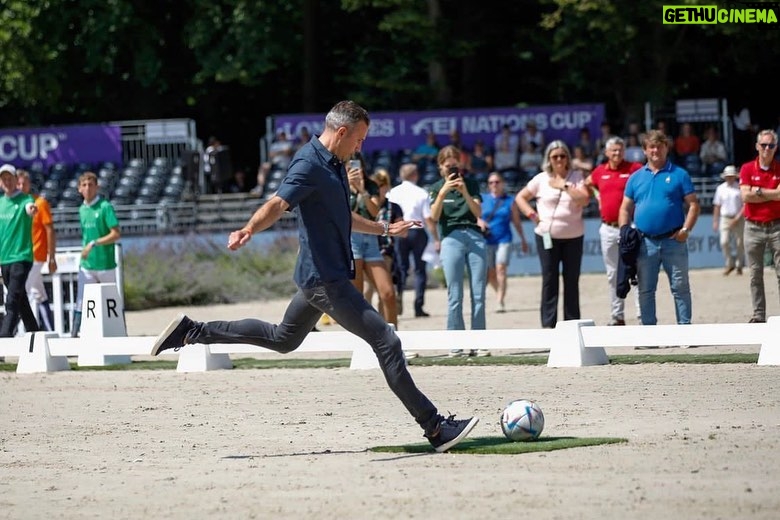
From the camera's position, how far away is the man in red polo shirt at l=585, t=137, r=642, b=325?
14.3 meters

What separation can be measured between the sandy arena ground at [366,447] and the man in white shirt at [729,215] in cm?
1035

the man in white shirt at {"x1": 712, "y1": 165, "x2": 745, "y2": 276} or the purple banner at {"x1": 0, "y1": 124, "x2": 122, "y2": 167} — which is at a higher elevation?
the purple banner at {"x1": 0, "y1": 124, "x2": 122, "y2": 167}

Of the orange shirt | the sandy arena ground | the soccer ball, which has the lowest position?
the sandy arena ground

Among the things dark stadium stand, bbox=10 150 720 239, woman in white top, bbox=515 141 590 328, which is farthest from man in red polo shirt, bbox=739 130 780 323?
dark stadium stand, bbox=10 150 720 239

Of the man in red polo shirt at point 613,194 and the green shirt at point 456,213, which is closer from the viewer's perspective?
the green shirt at point 456,213

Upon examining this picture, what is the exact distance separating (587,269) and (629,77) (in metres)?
9.21

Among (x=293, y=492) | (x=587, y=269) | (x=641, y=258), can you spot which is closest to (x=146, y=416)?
(x=293, y=492)

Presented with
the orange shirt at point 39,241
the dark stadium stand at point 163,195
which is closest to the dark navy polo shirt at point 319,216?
the orange shirt at point 39,241

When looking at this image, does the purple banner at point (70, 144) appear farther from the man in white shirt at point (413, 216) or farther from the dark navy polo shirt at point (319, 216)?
the dark navy polo shirt at point (319, 216)

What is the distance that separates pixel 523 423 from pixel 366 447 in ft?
3.05

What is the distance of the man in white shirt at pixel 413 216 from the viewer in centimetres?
1695

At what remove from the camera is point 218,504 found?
674cm

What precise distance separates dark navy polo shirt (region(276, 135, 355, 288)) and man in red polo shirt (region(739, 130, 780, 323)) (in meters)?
6.55

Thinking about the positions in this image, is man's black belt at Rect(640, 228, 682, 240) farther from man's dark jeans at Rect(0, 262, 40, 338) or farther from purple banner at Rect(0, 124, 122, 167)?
purple banner at Rect(0, 124, 122, 167)
